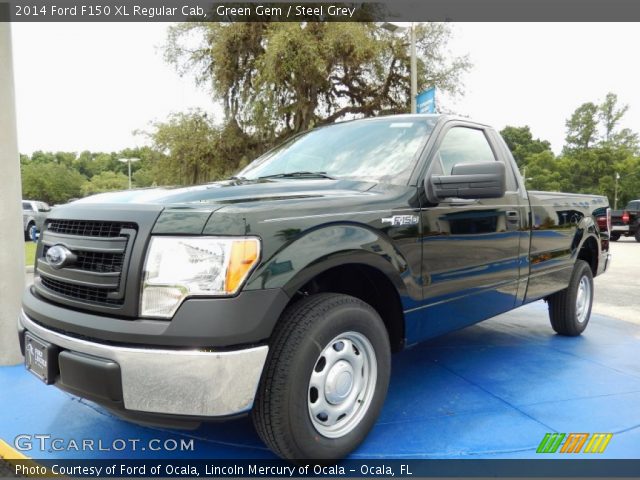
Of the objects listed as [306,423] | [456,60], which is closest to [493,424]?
[306,423]

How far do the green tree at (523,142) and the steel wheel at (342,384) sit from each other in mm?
96738

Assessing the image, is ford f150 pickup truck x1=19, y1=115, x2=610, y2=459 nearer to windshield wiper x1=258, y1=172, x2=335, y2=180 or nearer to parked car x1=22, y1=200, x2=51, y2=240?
windshield wiper x1=258, y1=172, x2=335, y2=180

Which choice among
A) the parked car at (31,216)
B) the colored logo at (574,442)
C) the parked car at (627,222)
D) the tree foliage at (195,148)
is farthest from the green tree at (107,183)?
the colored logo at (574,442)

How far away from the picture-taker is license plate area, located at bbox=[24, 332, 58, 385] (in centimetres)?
233

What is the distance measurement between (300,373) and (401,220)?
1.06 meters

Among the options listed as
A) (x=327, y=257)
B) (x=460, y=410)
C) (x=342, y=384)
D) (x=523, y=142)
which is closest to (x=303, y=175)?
(x=327, y=257)

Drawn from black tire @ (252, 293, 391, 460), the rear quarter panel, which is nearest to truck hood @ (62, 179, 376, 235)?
black tire @ (252, 293, 391, 460)

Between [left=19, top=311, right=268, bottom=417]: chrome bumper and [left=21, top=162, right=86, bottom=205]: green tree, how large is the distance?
7459 cm

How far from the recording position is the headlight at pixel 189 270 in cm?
208

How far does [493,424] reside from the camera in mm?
3035

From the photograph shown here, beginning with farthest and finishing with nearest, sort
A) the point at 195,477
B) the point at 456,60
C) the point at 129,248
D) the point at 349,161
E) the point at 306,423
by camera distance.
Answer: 1. the point at 456,60
2. the point at 349,161
3. the point at 195,477
4. the point at 306,423
5. the point at 129,248

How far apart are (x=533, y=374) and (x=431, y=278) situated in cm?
157

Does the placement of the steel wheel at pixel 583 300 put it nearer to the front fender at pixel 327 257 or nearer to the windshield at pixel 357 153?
the windshield at pixel 357 153

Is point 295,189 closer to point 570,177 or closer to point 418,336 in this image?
point 418,336
